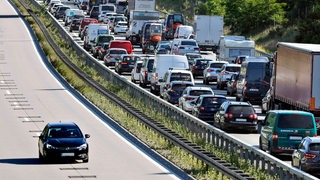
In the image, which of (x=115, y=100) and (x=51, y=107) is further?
(x=51, y=107)

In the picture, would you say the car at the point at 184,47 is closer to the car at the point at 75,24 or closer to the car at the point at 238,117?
the car at the point at 75,24

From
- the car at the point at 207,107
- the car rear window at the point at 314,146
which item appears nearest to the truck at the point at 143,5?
the car at the point at 207,107

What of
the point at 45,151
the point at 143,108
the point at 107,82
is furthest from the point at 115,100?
the point at 45,151

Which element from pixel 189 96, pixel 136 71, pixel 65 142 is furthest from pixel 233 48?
pixel 65 142

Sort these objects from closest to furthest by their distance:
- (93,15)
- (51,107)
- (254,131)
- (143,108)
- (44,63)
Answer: (254,131) < (143,108) < (51,107) < (44,63) < (93,15)

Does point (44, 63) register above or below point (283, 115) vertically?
below

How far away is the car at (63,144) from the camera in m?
33.4

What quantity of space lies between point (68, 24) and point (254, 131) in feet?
219

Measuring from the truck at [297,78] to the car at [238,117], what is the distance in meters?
1.73

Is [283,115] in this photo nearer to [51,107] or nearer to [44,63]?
[51,107]

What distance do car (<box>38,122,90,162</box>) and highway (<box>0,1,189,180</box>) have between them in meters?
0.29

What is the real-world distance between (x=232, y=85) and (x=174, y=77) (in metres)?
4.59

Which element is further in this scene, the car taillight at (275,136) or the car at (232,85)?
the car at (232,85)

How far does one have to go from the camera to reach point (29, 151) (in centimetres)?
3691
